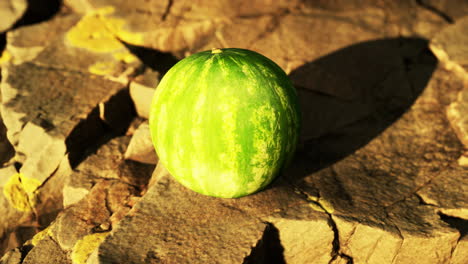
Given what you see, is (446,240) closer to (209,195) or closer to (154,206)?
(209,195)

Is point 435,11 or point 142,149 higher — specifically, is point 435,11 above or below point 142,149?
above

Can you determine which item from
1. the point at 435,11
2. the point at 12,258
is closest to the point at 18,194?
the point at 12,258

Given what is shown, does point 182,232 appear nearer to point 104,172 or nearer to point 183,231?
point 183,231

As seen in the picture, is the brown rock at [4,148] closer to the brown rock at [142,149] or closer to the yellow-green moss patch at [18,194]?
the yellow-green moss patch at [18,194]

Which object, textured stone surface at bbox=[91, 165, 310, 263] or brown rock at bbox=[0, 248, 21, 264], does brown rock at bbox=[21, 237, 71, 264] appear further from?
textured stone surface at bbox=[91, 165, 310, 263]

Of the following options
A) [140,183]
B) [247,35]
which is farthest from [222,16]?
[140,183]

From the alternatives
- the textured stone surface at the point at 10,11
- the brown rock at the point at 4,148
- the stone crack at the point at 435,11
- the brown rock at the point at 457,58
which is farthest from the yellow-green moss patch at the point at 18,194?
the stone crack at the point at 435,11

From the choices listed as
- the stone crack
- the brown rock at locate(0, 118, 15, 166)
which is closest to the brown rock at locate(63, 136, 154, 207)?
the brown rock at locate(0, 118, 15, 166)
